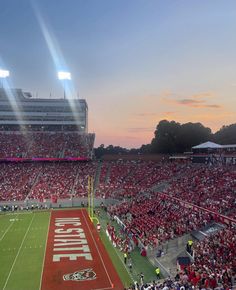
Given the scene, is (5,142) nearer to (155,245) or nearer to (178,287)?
(155,245)

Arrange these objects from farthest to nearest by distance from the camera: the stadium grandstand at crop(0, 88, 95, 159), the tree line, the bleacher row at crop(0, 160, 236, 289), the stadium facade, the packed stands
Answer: the tree line, the stadium facade, the stadium grandstand at crop(0, 88, 95, 159), the packed stands, the bleacher row at crop(0, 160, 236, 289)

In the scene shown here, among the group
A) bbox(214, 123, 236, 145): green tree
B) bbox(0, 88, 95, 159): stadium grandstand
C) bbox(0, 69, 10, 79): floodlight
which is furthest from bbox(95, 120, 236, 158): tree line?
bbox(0, 69, 10, 79): floodlight

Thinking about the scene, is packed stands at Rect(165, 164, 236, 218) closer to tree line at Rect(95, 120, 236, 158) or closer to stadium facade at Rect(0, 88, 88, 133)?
stadium facade at Rect(0, 88, 88, 133)

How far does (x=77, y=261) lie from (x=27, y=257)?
343 cm

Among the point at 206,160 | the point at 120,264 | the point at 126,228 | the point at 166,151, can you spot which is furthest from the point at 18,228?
the point at 166,151

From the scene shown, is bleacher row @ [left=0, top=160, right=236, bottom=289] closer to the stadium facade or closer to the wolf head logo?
the wolf head logo

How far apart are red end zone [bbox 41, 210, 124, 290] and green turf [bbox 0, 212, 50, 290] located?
0.57 meters

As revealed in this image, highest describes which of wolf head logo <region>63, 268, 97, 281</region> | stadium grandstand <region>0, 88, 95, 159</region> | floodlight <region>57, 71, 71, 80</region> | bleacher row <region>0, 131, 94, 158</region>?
floodlight <region>57, 71, 71, 80</region>

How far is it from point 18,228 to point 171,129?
50.7 m

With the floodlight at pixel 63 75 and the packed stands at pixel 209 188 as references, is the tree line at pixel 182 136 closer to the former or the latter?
the floodlight at pixel 63 75

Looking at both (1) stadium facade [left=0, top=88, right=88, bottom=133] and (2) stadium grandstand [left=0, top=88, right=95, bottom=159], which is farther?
(1) stadium facade [left=0, top=88, right=88, bottom=133]

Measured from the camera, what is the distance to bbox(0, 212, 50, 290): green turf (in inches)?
734

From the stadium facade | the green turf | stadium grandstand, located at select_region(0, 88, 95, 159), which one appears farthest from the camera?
the stadium facade

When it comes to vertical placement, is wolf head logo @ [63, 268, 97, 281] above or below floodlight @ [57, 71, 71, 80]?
below
